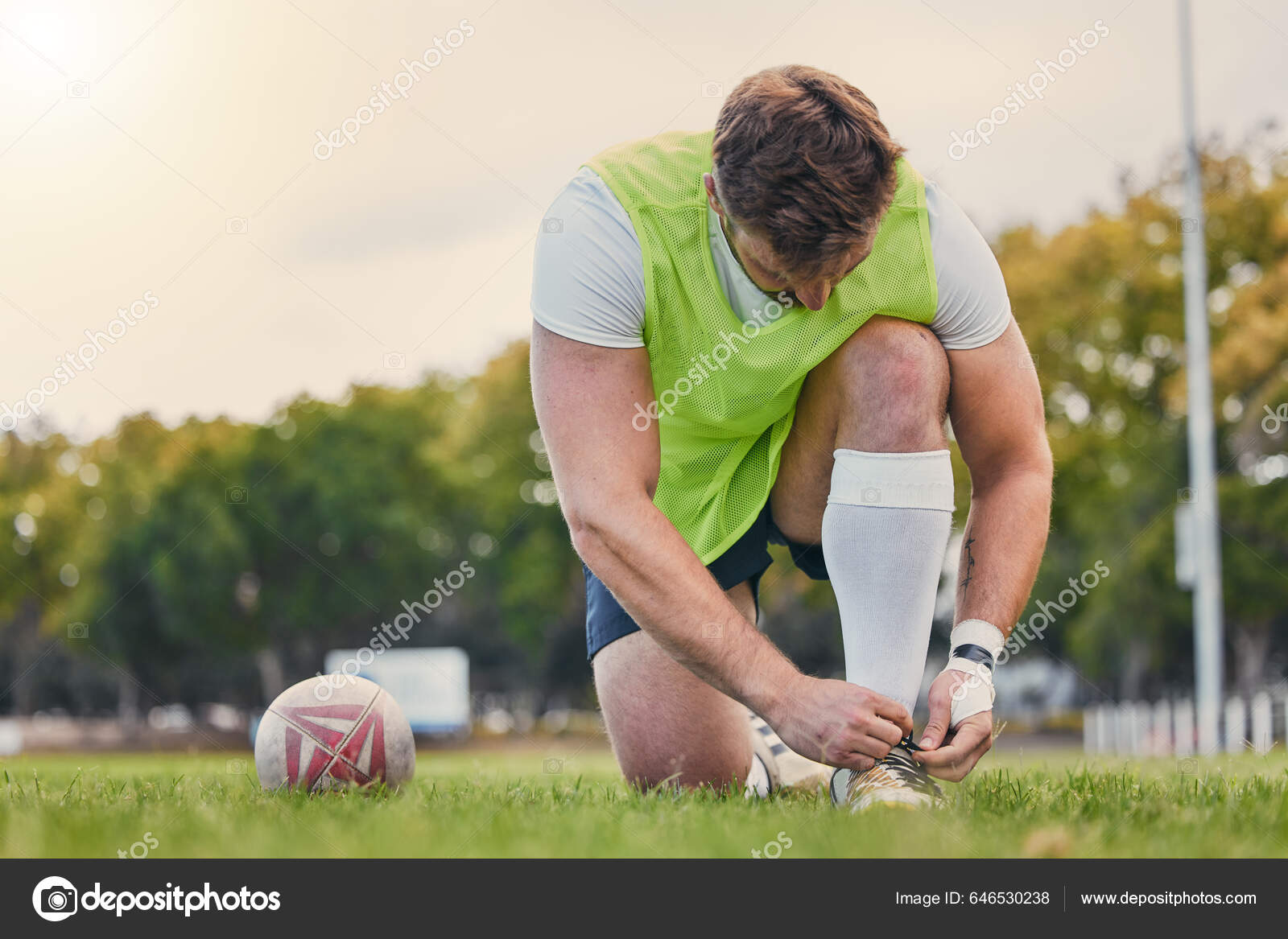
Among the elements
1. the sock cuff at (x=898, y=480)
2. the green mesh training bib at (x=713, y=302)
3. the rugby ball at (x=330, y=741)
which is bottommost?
the rugby ball at (x=330, y=741)

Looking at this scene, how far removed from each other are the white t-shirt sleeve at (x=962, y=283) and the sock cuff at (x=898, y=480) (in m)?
0.35

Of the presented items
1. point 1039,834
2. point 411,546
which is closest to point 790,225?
point 1039,834

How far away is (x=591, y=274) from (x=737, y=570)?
51.8 inches

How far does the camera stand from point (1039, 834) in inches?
98.7

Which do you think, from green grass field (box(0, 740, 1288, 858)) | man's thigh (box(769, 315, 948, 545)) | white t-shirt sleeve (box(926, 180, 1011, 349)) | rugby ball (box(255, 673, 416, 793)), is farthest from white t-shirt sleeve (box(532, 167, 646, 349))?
rugby ball (box(255, 673, 416, 793))

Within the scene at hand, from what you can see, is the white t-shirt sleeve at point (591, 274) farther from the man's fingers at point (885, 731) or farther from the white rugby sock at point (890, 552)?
the man's fingers at point (885, 731)

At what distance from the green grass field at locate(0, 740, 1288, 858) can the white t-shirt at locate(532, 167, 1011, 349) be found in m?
1.24

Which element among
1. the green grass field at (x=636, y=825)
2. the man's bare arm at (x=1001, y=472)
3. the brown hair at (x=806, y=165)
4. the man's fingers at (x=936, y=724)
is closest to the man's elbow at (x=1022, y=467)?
the man's bare arm at (x=1001, y=472)

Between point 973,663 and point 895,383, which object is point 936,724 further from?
point 895,383

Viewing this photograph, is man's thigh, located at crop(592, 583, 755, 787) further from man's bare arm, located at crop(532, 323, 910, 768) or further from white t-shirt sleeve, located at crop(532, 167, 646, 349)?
white t-shirt sleeve, located at crop(532, 167, 646, 349)

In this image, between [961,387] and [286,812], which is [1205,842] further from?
[286,812]

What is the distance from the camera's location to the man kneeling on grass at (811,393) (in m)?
2.92

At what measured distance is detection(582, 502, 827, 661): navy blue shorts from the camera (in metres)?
4.05

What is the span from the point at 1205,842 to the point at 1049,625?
112 ft
